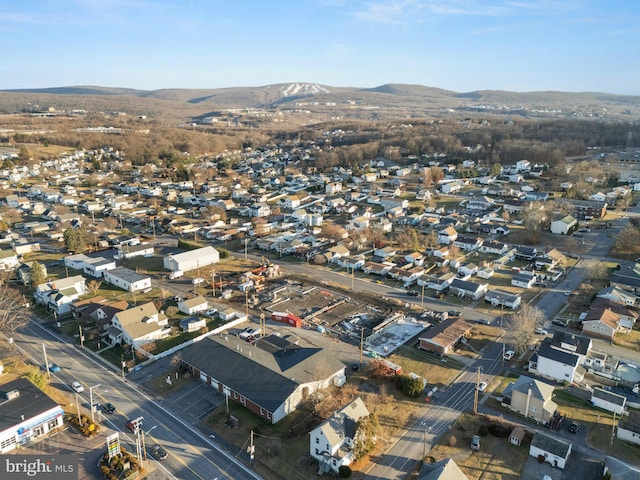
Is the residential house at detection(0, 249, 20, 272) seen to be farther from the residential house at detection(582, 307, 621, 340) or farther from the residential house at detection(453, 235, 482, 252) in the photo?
the residential house at detection(582, 307, 621, 340)

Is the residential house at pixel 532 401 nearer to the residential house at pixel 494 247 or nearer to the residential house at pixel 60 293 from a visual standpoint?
the residential house at pixel 494 247

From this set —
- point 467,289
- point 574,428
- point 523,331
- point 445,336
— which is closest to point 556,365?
point 523,331

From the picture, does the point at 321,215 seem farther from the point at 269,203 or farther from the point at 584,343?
the point at 584,343

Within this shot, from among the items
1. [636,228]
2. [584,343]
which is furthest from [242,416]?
[636,228]

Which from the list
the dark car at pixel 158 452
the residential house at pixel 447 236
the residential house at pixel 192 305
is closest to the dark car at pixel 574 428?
the dark car at pixel 158 452

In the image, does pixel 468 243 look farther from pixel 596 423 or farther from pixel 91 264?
pixel 91 264
